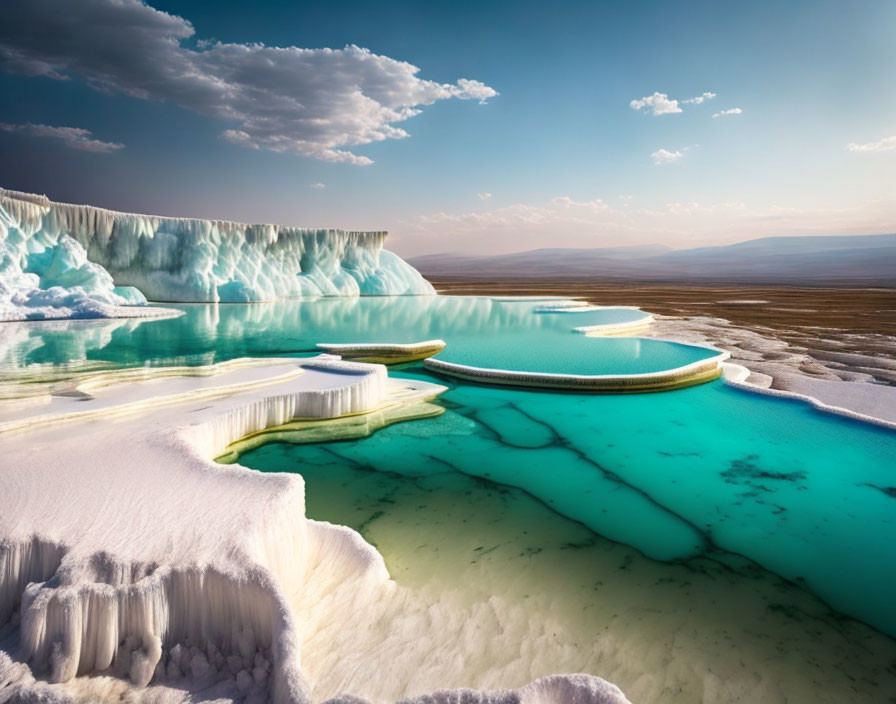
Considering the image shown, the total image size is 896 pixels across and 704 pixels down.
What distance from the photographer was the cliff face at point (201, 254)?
2089 centimetres

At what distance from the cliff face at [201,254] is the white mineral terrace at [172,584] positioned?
18.5m

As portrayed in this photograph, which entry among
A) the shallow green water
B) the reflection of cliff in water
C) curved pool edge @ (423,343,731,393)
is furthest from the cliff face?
curved pool edge @ (423,343,731,393)

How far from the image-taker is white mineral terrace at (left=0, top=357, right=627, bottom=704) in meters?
2.69

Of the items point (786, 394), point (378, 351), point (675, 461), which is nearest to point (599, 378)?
point (786, 394)

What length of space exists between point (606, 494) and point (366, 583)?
2.84m

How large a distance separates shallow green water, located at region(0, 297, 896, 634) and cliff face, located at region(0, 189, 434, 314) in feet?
38.9

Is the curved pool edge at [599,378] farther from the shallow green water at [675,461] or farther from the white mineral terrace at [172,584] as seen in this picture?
the white mineral terrace at [172,584]

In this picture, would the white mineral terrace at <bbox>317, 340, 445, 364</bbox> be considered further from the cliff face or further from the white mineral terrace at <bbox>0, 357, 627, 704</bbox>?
the cliff face

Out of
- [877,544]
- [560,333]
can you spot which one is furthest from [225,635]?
[560,333]

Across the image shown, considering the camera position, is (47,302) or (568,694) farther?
(47,302)

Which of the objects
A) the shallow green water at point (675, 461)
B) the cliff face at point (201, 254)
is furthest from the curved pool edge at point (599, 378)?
the cliff face at point (201, 254)

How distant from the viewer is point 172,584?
294 centimetres

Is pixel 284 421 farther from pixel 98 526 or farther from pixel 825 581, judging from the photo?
pixel 825 581

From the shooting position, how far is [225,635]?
116 inches
